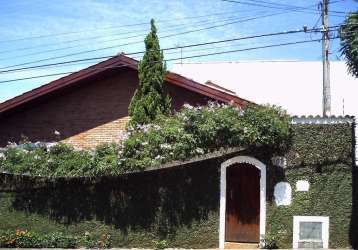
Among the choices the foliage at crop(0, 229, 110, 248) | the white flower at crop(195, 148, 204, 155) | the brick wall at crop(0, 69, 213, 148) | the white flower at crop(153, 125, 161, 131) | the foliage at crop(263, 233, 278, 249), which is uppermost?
the brick wall at crop(0, 69, 213, 148)

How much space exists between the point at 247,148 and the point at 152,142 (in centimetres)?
243

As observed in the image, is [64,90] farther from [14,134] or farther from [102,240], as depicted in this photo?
[102,240]

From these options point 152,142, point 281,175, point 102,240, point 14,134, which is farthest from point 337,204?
point 14,134

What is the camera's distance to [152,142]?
49.2 ft

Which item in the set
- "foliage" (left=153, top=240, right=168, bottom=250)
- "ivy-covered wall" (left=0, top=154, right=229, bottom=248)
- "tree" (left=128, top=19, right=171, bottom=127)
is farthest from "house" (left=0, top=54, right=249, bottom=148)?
"foliage" (left=153, top=240, right=168, bottom=250)

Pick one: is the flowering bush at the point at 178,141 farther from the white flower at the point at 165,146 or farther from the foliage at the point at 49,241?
the foliage at the point at 49,241

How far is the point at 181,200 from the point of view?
15125 millimetres

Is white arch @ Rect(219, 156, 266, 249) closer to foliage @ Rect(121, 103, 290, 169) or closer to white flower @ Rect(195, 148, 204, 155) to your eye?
foliage @ Rect(121, 103, 290, 169)

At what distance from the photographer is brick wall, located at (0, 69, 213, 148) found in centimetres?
1833

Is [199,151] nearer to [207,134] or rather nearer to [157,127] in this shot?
[207,134]

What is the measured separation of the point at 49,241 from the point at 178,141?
166 inches

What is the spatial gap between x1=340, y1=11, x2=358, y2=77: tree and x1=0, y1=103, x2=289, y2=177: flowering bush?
2.11m

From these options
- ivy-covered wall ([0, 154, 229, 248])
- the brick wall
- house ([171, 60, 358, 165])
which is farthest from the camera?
house ([171, 60, 358, 165])

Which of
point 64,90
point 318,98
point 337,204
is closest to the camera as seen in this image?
point 337,204
